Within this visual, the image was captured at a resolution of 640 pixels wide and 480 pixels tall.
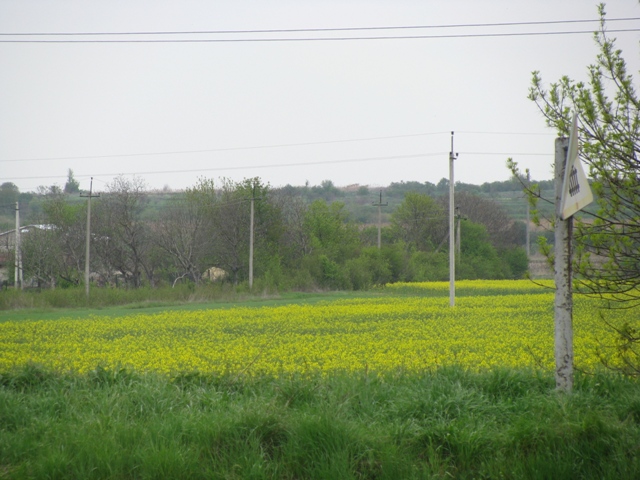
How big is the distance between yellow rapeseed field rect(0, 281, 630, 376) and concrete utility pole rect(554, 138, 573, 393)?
1.03 metres

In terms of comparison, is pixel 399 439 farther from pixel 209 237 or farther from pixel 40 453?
pixel 209 237

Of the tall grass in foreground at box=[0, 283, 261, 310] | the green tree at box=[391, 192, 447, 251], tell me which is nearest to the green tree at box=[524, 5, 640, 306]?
the tall grass in foreground at box=[0, 283, 261, 310]

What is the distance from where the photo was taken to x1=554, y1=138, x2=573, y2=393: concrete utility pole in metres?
6.87

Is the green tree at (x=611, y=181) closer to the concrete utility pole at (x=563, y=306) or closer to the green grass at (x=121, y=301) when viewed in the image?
the concrete utility pole at (x=563, y=306)

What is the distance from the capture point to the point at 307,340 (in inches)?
741

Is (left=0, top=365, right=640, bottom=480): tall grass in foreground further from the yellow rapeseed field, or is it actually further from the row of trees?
the row of trees

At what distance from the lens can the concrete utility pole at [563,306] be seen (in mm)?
6871

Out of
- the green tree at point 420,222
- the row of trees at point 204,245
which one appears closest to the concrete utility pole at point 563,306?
the row of trees at point 204,245

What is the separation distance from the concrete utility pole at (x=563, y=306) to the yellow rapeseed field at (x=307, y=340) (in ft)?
3.37

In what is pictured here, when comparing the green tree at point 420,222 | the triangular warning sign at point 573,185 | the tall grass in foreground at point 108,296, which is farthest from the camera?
the green tree at point 420,222

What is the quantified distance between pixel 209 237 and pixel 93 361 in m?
44.4

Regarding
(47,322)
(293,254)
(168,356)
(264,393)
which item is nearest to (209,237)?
(293,254)

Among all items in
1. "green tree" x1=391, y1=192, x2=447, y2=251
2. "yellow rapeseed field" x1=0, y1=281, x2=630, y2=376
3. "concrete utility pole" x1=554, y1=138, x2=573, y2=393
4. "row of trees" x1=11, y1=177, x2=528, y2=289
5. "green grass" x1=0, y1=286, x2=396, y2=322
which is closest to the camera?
"concrete utility pole" x1=554, y1=138, x2=573, y2=393

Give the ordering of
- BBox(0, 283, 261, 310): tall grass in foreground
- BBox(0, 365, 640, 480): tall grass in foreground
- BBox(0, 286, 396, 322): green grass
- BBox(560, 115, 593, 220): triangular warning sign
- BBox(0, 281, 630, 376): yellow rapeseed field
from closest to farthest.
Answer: BBox(0, 365, 640, 480): tall grass in foreground < BBox(560, 115, 593, 220): triangular warning sign < BBox(0, 281, 630, 376): yellow rapeseed field < BBox(0, 286, 396, 322): green grass < BBox(0, 283, 261, 310): tall grass in foreground
